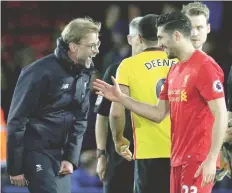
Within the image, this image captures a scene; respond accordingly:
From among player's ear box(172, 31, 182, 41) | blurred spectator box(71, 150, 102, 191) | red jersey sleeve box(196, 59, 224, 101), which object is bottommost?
blurred spectator box(71, 150, 102, 191)

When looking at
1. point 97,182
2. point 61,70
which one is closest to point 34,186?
point 61,70

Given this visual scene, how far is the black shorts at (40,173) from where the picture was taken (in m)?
5.85

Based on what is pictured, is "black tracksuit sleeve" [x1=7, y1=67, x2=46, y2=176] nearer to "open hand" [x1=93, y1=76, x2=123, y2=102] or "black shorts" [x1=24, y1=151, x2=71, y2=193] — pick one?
"black shorts" [x1=24, y1=151, x2=71, y2=193]

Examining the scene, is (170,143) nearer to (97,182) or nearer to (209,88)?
(209,88)

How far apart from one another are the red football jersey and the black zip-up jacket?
102 centimetres

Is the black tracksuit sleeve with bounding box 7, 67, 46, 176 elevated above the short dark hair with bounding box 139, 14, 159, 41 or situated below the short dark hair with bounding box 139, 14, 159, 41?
below

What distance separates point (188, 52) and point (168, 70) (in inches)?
21.7

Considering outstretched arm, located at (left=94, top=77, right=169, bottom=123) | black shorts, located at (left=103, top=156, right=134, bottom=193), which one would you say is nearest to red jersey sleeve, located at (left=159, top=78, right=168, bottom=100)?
outstretched arm, located at (left=94, top=77, right=169, bottom=123)

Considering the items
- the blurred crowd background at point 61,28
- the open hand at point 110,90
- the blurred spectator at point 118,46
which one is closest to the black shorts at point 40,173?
the open hand at point 110,90

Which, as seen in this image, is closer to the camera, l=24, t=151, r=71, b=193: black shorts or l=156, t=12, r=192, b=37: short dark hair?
l=156, t=12, r=192, b=37: short dark hair

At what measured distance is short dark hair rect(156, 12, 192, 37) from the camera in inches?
210

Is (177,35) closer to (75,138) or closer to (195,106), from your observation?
(195,106)

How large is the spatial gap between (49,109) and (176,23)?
116 centimetres

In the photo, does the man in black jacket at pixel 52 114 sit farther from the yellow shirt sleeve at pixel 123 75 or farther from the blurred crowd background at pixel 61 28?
the blurred crowd background at pixel 61 28
